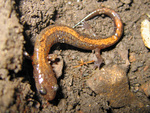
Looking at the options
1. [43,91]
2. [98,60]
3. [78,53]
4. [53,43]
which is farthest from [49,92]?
[98,60]

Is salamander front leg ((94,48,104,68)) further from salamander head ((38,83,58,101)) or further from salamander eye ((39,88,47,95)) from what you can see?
salamander eye ((39,88,47,95))

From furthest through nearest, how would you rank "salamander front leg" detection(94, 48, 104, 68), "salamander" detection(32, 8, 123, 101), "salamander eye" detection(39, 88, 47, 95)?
"salamander front leg" detection(94, 48, 104, 68), "salamander" detection(32, 8, 123, 101), "salamander eye" detection(39, 88, 47, 95)

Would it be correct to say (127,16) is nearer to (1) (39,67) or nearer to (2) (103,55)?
(2) (103,55)

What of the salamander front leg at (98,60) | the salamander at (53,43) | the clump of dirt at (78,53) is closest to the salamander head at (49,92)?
the salamander at (53,43)

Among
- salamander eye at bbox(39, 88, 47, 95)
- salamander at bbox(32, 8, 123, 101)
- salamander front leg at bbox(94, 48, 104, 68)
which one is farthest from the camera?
salamander front leg at bbox(94, 48, 104, 68)

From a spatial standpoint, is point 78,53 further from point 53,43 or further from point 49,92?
point 49,92

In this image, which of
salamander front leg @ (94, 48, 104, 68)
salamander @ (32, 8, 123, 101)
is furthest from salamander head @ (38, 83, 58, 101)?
salamander front leg @ (94, 48, 104, 68)
